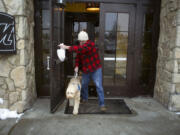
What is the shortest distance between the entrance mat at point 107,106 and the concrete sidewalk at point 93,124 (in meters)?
0.20

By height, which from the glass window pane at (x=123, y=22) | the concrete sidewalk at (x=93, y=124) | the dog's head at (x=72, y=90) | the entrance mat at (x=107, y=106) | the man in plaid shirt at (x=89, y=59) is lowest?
the concrete sidewalk at (x=93, y=124)

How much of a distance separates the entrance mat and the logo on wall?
1.72m

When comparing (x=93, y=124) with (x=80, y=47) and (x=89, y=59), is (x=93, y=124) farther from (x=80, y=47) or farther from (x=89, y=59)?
(x=80, y=47)

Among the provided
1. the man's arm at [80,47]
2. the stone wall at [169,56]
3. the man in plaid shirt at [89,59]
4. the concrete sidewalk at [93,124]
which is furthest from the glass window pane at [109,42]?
the concrete sidewalk at [93,124]

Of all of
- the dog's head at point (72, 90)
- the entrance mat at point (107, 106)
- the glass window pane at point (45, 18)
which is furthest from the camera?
the glass window pane at point (45, 18)

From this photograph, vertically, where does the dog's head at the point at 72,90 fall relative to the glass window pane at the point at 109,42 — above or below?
below

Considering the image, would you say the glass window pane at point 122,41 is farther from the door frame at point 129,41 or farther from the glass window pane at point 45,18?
the glass window pane at point 45,18

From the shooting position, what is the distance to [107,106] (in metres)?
3.72

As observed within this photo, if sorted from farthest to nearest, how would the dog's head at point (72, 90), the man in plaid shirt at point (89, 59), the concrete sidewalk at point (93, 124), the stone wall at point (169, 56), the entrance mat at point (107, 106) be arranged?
the entrance mat at point (107, 106) < the stone wall at point (169, 56) < the man in plaid shirt at point (89, 59) < the dog's head at point (72, 90) < the concrete sidewalk at point (93, 124)

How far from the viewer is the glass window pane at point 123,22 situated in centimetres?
395

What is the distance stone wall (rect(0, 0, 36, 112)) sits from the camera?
3.02 metres

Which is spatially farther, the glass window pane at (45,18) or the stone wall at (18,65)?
the glass window pane at (45,18)

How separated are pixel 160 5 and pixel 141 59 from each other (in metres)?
1.39

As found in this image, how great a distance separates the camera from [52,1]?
300 cm
